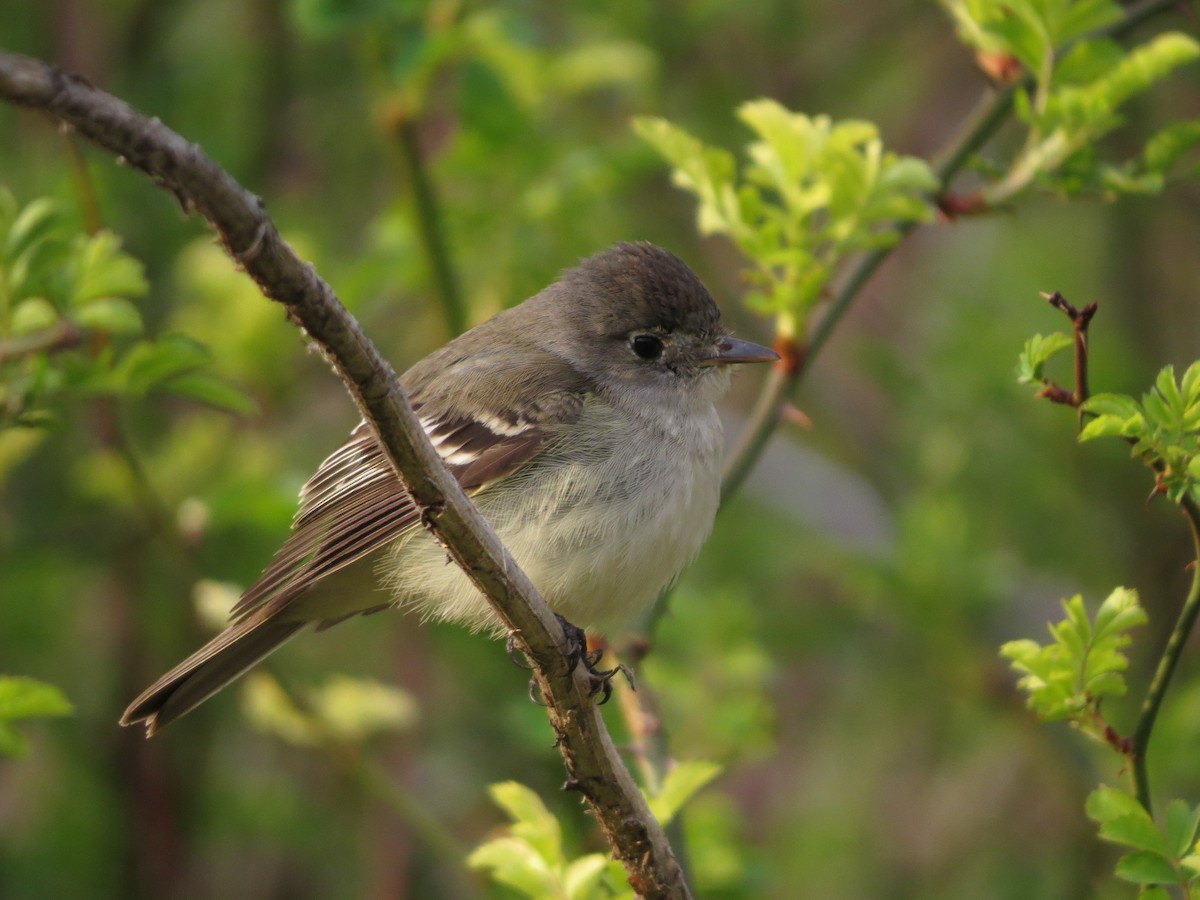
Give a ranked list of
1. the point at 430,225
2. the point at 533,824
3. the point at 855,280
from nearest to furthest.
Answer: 1. the point at 533,824
2. the point at 855,280
3. the point at 430,225

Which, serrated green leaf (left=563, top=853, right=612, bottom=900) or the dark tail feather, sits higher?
the dark tail feather

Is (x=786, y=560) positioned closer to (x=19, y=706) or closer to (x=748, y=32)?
(x=748, y=32)

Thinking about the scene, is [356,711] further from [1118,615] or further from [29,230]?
[1118,615]

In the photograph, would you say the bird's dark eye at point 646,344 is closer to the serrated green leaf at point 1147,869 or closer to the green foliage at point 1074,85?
the green foliage at point 1074,85

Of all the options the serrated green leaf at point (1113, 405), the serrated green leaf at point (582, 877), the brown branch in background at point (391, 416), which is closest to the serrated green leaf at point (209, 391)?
the brown branch in background at point (391, 416)

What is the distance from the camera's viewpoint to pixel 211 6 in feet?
24.4

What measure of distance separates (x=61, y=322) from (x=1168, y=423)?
2335 mm

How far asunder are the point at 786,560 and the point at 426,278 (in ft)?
7.80

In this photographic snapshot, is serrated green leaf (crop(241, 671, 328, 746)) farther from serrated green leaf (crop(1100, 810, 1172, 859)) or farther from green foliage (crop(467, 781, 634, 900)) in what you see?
serrated green leaf (crop(1100, 810, 1172, 859))

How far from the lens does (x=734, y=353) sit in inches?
163

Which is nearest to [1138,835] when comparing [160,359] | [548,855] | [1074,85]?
[548,855]

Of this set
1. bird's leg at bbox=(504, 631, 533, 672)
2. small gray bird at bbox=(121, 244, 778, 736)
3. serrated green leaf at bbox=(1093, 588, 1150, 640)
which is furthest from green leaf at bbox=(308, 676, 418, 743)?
serrated green leaf at bbox=(1093, 588, 1150, 640)

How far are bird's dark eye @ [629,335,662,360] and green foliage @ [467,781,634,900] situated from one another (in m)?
1.70

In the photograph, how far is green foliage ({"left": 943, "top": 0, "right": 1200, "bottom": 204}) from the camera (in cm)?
320
